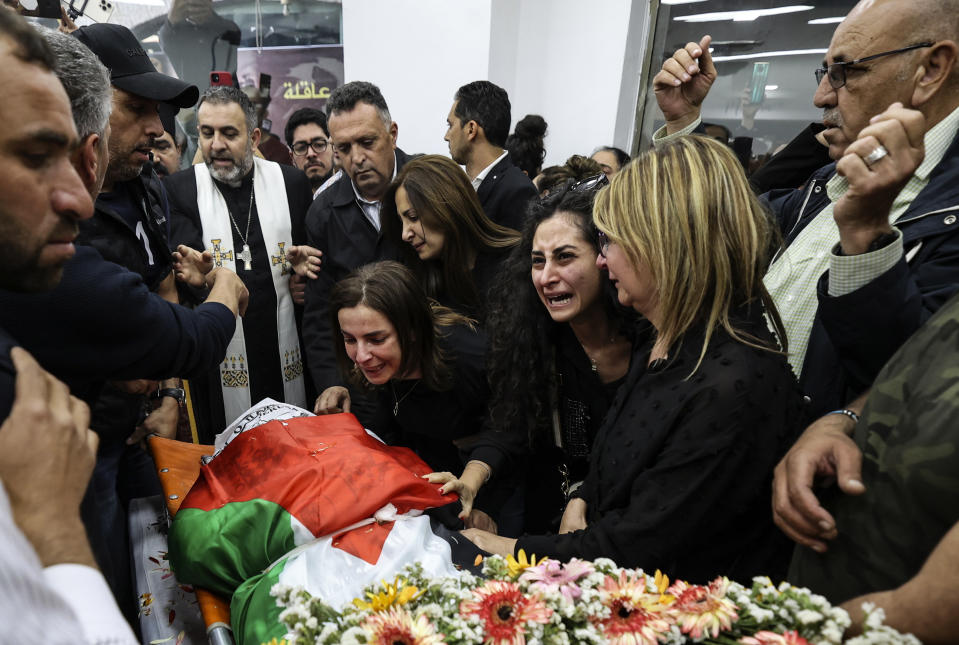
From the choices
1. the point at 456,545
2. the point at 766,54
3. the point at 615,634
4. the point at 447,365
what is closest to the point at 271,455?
the point at 456,545

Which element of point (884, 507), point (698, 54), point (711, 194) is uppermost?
point (698, 54)

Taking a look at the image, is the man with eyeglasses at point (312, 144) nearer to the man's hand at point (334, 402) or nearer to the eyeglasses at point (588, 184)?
the man's hand at point (334, 402)

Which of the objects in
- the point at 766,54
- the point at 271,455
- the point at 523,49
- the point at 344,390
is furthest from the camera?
the point at 523,49

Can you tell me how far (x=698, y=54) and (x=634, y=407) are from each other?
1194 mm

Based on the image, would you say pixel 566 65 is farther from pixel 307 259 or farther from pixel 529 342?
pixel 529 342

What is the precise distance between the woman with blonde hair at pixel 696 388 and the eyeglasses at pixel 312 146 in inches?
138

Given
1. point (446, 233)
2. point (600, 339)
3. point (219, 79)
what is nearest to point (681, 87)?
point (600, 339)

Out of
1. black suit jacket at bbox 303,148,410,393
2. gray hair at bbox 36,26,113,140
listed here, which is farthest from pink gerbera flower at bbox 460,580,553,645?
black suit jacket at bbox 303,148,410,393

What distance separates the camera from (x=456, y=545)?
1.37 m

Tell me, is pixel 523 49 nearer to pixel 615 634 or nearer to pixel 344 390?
pixel 344 390

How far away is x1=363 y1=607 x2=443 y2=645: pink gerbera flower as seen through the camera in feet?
2.06

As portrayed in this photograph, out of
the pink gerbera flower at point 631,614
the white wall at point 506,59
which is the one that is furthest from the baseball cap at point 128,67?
the white wall at point 506,59

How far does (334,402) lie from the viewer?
2.26 metres

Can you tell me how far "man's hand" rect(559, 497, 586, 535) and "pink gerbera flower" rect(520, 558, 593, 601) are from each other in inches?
29.9
